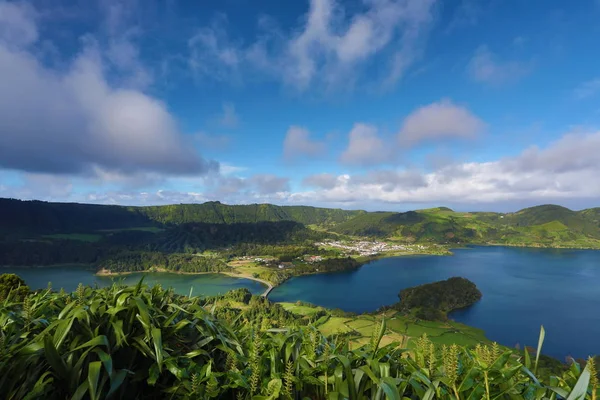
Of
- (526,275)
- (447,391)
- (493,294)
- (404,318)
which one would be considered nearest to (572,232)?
(526,275)

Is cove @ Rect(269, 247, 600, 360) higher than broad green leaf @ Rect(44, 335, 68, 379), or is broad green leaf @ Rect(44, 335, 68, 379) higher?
broad green leaf @ Rect(44, 335, 68, 379)

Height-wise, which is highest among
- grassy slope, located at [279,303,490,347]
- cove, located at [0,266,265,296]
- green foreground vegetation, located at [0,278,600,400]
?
green foreground vegetation, located at [0,278,600,400]

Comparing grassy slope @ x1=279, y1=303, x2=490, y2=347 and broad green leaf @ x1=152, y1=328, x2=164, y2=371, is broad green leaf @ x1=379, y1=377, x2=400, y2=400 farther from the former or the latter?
grassy slope @ x1=279, y1=303, x2=490, y2=347

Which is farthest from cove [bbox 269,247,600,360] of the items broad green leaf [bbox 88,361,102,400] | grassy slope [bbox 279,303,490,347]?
broad green leaf [bbox 88,361,102,400]

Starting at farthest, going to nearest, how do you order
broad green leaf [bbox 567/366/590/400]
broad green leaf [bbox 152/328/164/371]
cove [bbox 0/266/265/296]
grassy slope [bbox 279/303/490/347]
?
1. cove [bbox 0/266/265/296]
2. grassy slope [bbox 279/303/490/347]
3. broad green leaf [bbox 152/328/164/371]
4. broad green leaf [bbox 567/366/590/400]

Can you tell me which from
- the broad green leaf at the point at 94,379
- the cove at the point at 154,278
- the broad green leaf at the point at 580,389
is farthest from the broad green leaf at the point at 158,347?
the cove at the point at 154,278

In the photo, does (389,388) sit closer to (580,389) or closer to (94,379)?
(580,389)

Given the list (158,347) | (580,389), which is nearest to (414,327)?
(580,389)
